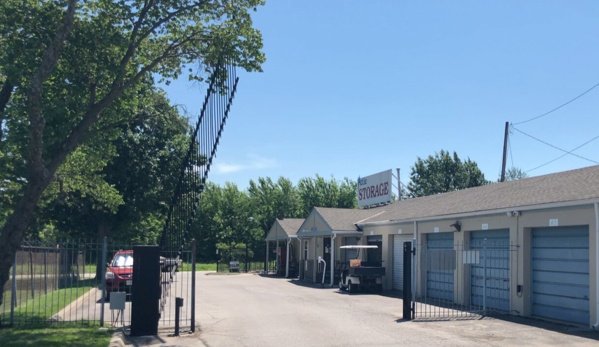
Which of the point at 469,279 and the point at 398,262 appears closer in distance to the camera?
the point at 469,279

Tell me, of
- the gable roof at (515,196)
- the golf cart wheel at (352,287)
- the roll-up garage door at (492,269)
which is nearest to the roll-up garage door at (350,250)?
the gable roof at (515,196)

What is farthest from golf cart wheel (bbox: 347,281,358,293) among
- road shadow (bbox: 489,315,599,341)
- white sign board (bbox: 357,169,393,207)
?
white sign board (bbox: 357,169,393,207)

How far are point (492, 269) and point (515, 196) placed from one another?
2482 millimetres

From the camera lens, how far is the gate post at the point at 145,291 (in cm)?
1338

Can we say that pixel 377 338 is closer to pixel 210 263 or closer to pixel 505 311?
pixel 505 311

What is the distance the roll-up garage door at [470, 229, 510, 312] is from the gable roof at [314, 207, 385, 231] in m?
9.99

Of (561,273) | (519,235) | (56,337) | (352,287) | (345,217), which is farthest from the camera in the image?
(345,217)

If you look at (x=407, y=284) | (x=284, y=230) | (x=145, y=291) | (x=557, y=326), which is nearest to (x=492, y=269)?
(x=557, y=326)

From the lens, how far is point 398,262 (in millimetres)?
25594

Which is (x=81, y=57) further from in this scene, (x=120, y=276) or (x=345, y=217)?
(x=345, y=217)

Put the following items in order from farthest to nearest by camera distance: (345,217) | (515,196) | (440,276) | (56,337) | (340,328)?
(345,217)
(440,276)
(515,196)
(340,328)
(56,337)

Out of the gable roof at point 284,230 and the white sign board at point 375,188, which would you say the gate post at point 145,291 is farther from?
the gable roof at point 284,230

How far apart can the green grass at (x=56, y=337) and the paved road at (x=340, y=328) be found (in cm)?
157

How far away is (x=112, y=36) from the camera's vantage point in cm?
1338
